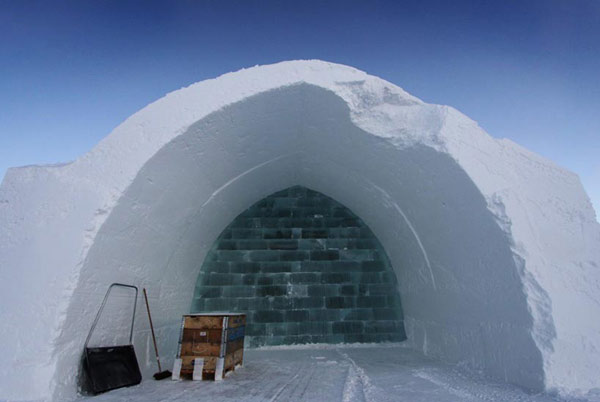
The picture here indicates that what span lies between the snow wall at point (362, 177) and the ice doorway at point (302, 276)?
1252 mm

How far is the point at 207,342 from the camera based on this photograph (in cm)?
432

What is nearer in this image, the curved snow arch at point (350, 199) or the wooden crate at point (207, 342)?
the curved snow arch at point (350, 199)

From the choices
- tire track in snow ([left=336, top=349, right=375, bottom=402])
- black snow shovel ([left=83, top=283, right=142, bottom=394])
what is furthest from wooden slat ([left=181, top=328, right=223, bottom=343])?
tire track in snow ([left=336, top=349, right=375, bottom=402])

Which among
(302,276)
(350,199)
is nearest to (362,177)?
(350,199)

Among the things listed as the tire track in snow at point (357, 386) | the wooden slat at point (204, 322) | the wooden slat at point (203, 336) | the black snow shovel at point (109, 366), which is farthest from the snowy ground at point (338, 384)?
the wooden slat at point (204, 322)

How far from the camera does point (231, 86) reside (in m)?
4.20

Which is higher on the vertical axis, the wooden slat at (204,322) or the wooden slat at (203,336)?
the wooden slat at (204,322)

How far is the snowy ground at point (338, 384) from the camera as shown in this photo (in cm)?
340

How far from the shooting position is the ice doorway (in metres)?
6.58

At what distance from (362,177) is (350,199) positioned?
1056 mm

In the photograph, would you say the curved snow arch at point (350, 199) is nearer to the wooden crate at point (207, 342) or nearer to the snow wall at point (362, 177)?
the snow wall at point (362, 177)

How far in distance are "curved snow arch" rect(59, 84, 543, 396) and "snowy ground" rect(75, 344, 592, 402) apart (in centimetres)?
31

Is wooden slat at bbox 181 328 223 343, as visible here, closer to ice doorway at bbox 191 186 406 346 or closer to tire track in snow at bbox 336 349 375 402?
tire track in snow at bbox 336 349 375 402

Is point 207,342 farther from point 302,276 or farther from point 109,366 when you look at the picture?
point 302,276
